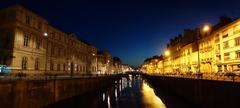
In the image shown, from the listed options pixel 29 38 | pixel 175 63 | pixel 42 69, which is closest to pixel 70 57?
pixel 42 69

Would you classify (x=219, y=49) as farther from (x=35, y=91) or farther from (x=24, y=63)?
(x=35, y=91)

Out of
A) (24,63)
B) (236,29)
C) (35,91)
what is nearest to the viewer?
(35,91)

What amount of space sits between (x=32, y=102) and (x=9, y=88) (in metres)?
4.79

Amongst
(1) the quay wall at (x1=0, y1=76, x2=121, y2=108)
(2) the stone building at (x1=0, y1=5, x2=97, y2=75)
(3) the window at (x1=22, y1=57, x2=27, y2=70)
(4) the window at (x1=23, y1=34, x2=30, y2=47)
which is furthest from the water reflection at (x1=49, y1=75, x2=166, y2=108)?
(4) the window at (x1=23, y1=34, x2=30, y2=47)

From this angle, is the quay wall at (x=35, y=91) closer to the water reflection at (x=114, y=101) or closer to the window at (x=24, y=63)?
the water reflection at (x=114, y=101)

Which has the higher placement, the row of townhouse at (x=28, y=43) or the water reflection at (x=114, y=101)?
the row of townhouse at (x=28, y=43)

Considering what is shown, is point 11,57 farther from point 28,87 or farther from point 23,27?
point 28,87

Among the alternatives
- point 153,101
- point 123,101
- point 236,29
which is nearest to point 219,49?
point 236,29

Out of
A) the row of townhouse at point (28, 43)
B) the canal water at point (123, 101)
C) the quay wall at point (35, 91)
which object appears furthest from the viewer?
the row of townhouse at point (28, 43)

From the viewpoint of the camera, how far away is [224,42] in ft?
174

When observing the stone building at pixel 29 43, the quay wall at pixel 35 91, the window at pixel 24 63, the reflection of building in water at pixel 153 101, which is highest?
the stone building at pixel 29 43

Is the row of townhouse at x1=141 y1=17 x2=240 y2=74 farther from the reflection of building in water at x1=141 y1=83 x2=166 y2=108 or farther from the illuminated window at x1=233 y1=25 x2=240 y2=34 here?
the reflection of building in water at x1=141 y1=83 x2=166 y2=108

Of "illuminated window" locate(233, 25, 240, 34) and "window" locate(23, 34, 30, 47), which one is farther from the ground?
"illuminated window" locate(233, 25, 240, 34)

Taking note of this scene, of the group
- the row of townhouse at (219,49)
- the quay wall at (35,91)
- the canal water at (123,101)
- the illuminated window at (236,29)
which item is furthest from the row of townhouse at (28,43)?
the illuminated window at (236,29)
